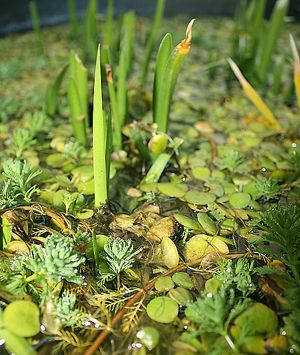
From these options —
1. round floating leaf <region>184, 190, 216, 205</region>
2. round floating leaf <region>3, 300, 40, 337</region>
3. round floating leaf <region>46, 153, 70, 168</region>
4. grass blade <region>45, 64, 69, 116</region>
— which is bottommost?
round floating leaf <region>3, 300, 40, 337</region>

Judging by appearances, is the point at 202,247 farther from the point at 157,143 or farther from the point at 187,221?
the point at 157,143

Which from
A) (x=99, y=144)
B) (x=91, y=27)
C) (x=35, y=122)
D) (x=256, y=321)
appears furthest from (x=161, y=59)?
(x=91, y=27)

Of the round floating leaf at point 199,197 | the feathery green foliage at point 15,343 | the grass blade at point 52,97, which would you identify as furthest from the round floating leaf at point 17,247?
the grass blade at point 52,97

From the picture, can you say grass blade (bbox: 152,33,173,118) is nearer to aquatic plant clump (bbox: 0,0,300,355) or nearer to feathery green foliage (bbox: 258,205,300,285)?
aquatic plant clump (bbox: 0,0,300,355)

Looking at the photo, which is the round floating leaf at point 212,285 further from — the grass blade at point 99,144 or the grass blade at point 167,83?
the grass blade at point 167,83

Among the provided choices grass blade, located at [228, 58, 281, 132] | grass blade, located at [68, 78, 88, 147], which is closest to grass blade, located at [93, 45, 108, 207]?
grass blade, located at [68, 78, 88, 147]

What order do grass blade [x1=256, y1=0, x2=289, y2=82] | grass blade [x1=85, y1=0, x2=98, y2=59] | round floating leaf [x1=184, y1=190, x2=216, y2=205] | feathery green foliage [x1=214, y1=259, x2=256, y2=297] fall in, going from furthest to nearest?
grass blade [x1=85, y1=0, x2=98, y2=59]
grass blade [x1=256, y1=0, x2=289, y2=82]
round floating leaf [x1=184, y1=190, x2=216, y2=205]
feathery green foliage [x1=214, y1=259, x2=256, y2=297]
